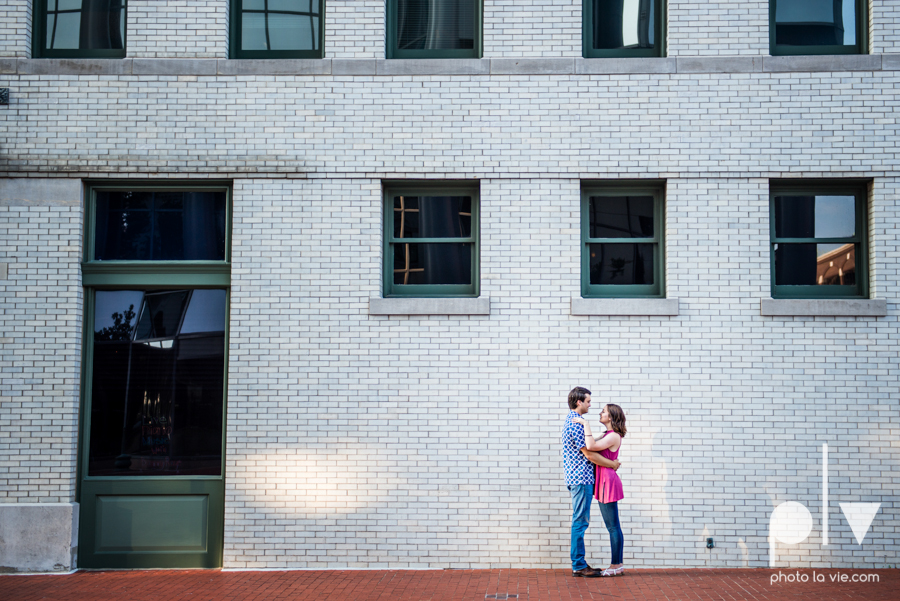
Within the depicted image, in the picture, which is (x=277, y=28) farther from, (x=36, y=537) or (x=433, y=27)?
(x=36, y=537)

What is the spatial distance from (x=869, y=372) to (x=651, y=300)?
251cm

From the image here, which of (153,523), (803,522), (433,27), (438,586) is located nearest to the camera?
(438,586)

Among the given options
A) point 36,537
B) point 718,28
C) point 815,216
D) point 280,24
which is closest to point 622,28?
point 718,28

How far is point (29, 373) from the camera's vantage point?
8453 millimetres

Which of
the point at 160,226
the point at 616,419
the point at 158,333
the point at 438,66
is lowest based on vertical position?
the point at 616,419

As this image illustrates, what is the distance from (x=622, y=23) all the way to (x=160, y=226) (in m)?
5.92

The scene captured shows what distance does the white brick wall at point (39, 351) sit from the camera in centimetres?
834

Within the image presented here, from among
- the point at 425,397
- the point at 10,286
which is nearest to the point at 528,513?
→ the point at 425,397

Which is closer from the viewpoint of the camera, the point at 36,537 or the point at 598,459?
the point at 598,459

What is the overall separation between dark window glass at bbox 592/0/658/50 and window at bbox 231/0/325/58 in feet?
10.7

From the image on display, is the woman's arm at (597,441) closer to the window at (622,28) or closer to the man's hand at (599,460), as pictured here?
the man's hand at (599,460)

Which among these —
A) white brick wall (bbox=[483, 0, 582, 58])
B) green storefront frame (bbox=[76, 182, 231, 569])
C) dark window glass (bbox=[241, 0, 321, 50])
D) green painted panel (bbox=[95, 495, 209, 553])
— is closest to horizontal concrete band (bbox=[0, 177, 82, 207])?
green storefront frame (bbox=[76, 182, 231, 569])

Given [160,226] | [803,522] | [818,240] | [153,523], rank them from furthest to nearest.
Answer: [160,226] < [818,240] < [153,523] < [803,522]

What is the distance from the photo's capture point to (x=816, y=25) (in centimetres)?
879
